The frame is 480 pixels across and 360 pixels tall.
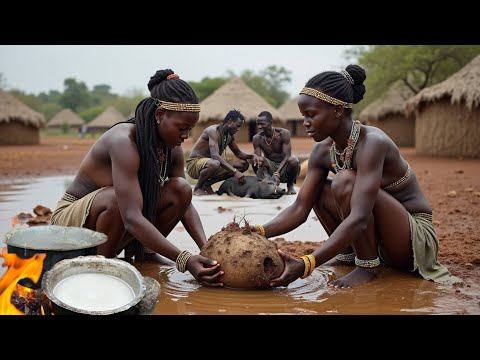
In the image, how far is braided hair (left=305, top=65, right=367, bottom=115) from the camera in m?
3.49

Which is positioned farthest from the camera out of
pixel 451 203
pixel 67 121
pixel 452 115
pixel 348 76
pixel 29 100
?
pixel 29 100

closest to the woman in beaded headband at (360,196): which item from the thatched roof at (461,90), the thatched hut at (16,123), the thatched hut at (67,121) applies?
the thatched roof at (461,90)

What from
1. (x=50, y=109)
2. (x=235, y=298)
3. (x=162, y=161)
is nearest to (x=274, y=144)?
(x=162, y=161)

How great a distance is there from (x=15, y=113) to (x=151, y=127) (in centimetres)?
2451

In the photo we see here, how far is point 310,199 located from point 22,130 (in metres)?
25.2

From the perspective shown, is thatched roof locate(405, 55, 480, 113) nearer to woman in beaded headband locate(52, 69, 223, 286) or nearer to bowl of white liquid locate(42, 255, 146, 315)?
woman in beaded headband locate(52, 69, 223, 286)

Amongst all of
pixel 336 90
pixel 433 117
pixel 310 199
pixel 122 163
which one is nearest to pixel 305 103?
pixel 336 90

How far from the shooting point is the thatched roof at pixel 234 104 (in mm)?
25828

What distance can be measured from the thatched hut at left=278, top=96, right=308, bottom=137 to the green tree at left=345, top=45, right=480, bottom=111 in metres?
10.2

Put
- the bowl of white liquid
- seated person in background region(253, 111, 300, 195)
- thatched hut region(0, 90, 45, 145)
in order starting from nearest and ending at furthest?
1. the bowl of white liquid
2. seated person in background region(253, 111, 300, 195)
3. thatched hut region(0, 90, 45, 145)

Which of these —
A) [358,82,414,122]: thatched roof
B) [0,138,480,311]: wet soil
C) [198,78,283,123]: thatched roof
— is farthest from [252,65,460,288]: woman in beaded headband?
[198,78,283,123]: thatched roof

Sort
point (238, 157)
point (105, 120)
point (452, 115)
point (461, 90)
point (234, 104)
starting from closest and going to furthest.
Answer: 1. point (238, 157)
2. point (461, 90)
3. point (452, 115)
4. point (234, 104)
5. point (105, 120)

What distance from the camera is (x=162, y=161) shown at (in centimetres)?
380

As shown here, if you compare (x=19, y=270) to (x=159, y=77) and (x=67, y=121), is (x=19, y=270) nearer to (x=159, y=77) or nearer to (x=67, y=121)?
(x=159, y=77)
